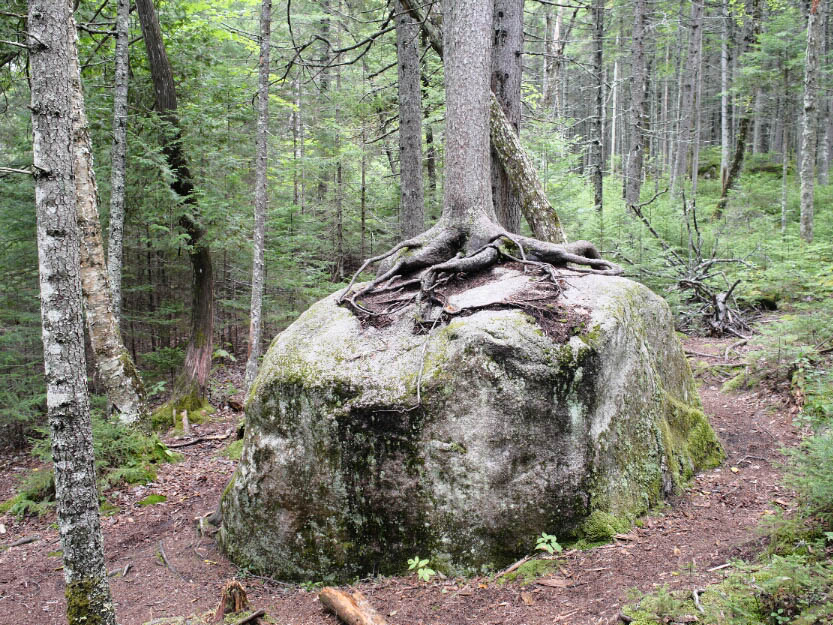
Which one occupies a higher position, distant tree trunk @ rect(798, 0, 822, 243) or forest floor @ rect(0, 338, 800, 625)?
distant tree trunk @ rect(798, 0, 822, 243)

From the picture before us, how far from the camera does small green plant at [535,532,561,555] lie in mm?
3715

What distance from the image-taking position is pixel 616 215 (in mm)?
11766

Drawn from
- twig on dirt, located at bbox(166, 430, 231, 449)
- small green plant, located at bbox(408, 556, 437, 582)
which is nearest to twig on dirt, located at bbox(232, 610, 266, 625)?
small green plant, located at bbox(408, 556, 437, 582)

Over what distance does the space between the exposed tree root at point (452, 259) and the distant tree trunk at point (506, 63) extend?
5.91 ft

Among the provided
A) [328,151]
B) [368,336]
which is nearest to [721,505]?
[368,336]

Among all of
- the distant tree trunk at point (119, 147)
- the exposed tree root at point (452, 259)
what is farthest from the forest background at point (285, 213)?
the exposed tree root at point (452, 259)

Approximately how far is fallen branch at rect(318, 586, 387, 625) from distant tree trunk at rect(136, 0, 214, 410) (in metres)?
6.83

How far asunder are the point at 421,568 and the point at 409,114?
713 cm

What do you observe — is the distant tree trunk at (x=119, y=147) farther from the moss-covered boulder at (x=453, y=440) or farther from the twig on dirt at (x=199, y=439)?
the moss-covered boulder at (x=453, y=440)

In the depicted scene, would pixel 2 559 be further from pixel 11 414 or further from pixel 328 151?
pixel 328 151

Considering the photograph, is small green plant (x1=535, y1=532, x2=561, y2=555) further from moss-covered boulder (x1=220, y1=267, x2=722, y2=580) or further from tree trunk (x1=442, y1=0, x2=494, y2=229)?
tree trunk (x1=442, y1=0, x2=494, y2=229)

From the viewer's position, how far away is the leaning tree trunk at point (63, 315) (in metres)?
3.05

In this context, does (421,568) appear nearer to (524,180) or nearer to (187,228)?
(524,180)

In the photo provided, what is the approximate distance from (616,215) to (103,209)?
35.5 feet
